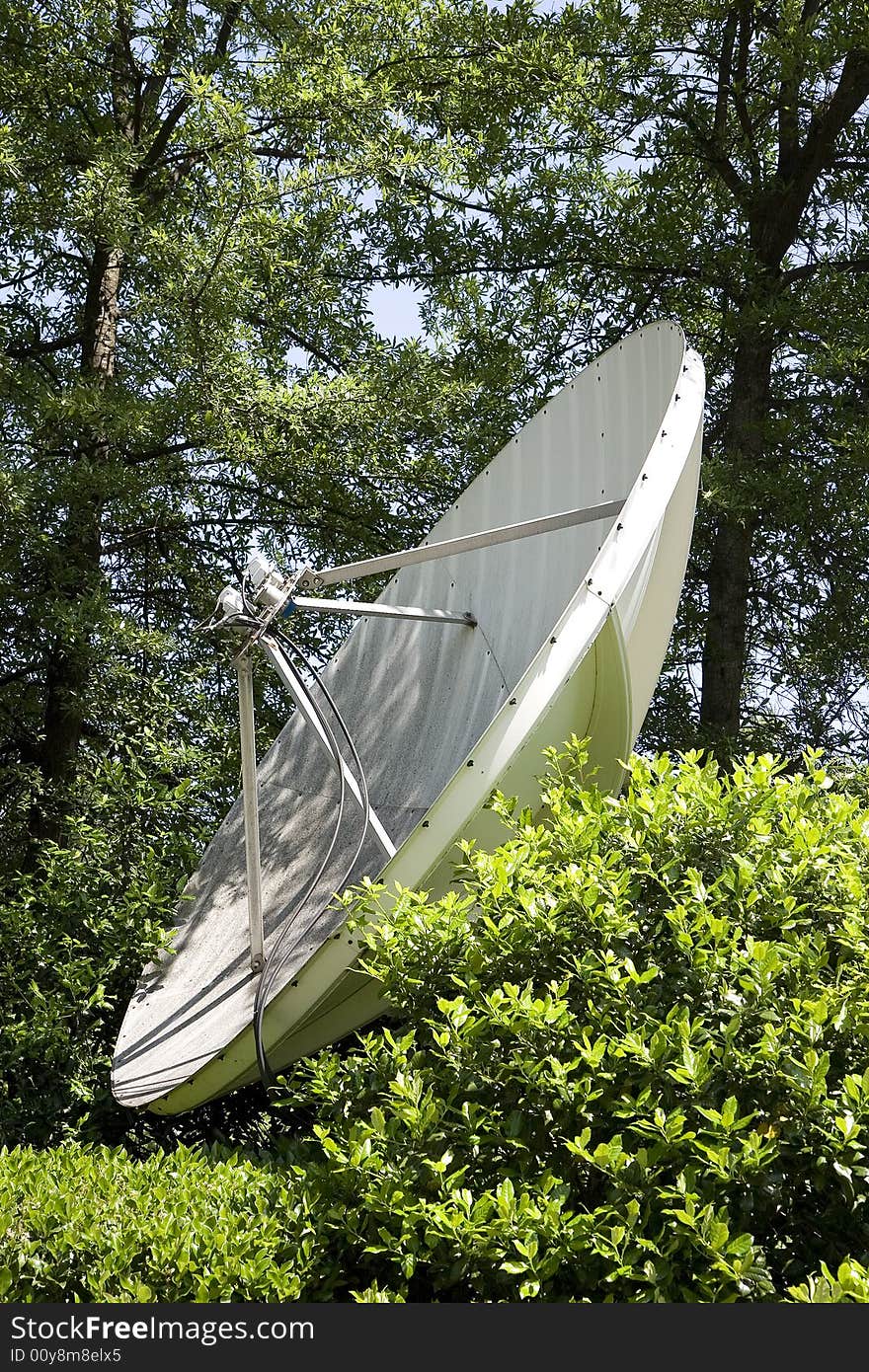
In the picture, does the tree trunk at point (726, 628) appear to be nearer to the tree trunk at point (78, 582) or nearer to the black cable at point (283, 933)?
the tree trunk at point (78, 582)

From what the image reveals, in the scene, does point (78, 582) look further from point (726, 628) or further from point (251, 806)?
point (726, 628)

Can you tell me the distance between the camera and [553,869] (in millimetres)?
3859

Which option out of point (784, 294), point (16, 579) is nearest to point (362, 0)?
point (784, 294)

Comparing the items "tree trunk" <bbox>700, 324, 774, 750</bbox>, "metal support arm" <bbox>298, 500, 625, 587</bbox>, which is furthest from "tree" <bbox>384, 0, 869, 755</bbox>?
"metal support arm" <bbox>298, 500, 625, 587</bbox>

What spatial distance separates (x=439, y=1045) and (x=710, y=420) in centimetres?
770

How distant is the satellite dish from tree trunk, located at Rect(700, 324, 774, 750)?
3414mm

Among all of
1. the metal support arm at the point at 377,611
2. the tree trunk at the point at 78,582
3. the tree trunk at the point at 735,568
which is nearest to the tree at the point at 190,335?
the tree trunk at the point at 78,582

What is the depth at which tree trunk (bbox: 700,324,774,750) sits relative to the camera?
9367 millimetres

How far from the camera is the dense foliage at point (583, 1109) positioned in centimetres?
308

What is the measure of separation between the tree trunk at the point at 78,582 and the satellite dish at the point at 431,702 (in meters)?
1.68

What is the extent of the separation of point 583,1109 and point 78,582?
5857 millimetres

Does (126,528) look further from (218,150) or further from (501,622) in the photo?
(501,622)

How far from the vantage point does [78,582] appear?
8.18 m

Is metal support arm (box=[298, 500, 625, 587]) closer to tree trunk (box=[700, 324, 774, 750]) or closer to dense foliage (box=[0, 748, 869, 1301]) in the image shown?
dense foliage (box=[0, 748, 869, 1301])
